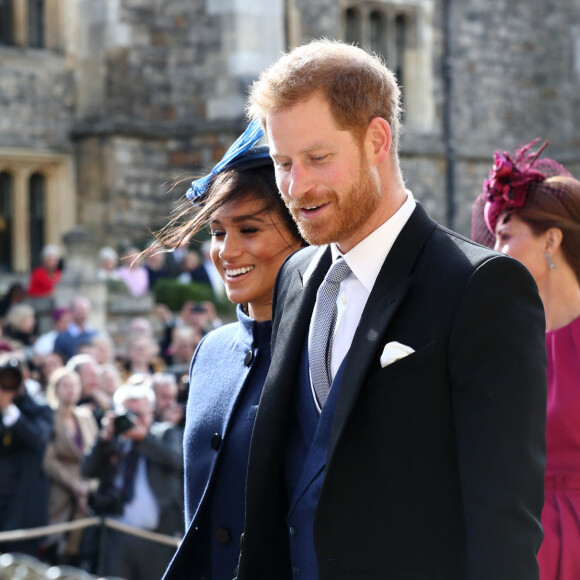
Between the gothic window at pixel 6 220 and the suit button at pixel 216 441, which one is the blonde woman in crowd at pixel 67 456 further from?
the gothic window at pixel 6 220

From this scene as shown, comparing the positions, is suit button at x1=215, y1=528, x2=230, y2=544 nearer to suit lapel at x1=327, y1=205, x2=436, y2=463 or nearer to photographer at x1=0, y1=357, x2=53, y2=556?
suit lapel at x1=327, y1=205, x2=436, y2=463

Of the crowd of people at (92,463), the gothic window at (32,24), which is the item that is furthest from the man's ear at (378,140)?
the gothic window at (32,24)

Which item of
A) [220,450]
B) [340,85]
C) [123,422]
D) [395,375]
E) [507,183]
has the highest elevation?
[340,85]

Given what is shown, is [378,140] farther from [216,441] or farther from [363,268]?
[216,441]

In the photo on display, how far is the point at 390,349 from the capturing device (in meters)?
2.14

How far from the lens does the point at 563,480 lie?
3232 mm

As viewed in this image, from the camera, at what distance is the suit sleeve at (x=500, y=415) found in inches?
80.4

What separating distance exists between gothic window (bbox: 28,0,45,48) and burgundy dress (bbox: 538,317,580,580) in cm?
1279

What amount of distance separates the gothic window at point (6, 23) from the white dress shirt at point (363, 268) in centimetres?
1320

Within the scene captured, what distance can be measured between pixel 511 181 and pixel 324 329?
1223 millimetres

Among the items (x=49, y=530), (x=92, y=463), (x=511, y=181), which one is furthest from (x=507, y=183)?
(x=92, y=463)

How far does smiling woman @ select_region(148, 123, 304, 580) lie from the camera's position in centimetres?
277

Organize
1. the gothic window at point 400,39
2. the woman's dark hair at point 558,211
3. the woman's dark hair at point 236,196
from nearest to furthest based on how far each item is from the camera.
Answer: the woman's dark hair at point 236,196 < the woman's dark hair at point 558,211 < the gothic window at point 400,39

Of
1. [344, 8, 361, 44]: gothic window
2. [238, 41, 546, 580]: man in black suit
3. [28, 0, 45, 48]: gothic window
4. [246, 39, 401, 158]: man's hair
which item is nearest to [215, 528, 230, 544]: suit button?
[238, 41, 546, 580]: man in black suit
